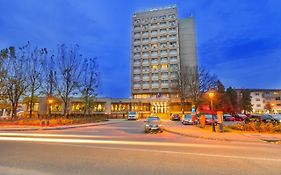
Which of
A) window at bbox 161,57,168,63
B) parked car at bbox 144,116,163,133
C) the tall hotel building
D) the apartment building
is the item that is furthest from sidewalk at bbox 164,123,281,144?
the apartment building

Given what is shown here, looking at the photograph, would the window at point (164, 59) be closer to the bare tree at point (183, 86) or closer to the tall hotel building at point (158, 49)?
the tall hotel building at point (158, 49)

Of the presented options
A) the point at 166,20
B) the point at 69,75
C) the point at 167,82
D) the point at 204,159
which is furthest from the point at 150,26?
the point at 204,159

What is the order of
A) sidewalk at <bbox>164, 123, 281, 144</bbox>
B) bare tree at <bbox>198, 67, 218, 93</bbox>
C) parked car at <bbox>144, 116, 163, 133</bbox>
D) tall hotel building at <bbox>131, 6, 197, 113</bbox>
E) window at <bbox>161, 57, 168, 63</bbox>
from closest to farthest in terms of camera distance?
sidewalk at <bbox>164, 123, 281, 144</bbox>
parked car at <bbox>144, 116, 163, 133</bbox>
bare tree at <bbox>198, 67, 218, 93</bbox>
tall hotel building at <bbox>131, 6, 197, 113</bbox>
window at <bbox>161, 57, 168, 63</bbox>

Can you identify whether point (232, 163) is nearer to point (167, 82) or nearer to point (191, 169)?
point (191, 169)

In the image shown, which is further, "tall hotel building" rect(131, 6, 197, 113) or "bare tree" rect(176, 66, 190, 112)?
"tall hotel building" rect(131, 6, 197, 113)

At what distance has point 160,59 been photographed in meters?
105

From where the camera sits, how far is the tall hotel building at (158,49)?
102m

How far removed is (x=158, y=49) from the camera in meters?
106

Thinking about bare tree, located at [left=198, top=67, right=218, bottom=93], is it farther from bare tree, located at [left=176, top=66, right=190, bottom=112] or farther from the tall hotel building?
the tall hotel building

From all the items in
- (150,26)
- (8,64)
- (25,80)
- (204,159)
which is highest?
(150,26)

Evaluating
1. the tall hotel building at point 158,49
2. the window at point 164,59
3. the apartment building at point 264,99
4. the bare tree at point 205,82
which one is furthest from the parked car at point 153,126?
the apartment building at point 264,99

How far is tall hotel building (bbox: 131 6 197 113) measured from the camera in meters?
102

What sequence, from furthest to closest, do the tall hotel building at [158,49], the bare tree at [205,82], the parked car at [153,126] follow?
the tall hotel building at [158,49], the bare tree at [205,82], the parked car at [153,126]

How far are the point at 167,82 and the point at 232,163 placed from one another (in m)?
93.0
